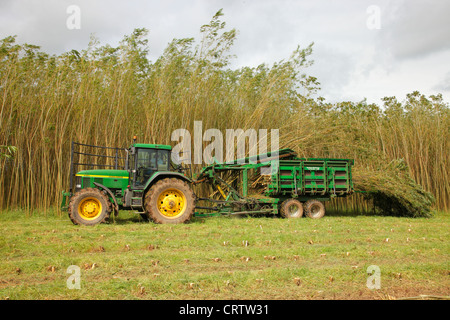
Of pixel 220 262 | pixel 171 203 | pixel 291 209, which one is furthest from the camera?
pixel 291 209

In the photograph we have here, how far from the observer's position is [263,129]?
11.7 metres

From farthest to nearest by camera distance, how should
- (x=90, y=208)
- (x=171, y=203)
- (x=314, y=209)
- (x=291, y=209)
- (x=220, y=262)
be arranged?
(x=314, y=209)
(x=291, y=209)
(x=171, y=203)
(x=90, y=208)
(x=220, y=262)

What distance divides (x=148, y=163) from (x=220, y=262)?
14.3ft

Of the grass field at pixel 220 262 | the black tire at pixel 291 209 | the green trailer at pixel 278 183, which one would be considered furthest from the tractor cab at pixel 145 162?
the black tire at pixel 291 209

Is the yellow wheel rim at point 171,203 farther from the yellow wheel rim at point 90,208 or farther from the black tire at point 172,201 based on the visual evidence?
the yellow wheel rim at point 90,208

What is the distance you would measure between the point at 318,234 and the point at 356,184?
486 cm

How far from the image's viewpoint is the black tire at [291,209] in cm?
989

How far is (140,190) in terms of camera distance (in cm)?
816

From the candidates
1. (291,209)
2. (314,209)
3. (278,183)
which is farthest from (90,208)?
(314,209)

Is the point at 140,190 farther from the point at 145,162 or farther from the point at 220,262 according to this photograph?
the point at 220,262

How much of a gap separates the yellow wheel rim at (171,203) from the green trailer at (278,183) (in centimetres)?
127

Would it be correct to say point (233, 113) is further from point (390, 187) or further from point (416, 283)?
point (416, 283)

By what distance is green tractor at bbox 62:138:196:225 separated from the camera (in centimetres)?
780

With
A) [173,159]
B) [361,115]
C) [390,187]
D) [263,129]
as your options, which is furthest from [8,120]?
[361,115]
